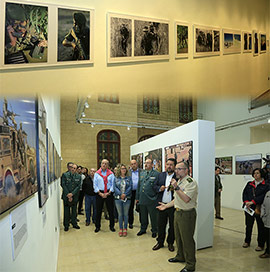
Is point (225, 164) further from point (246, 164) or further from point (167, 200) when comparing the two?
point (167, 200)

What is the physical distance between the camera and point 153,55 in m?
1.23

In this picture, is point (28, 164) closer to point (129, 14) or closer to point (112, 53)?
point (112, 53)

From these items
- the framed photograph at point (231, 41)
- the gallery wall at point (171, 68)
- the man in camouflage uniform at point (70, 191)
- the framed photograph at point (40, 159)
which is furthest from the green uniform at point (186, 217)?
the man in camouflage uniform at point (70, 191)

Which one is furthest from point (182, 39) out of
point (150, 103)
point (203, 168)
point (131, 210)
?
point (131, 210)

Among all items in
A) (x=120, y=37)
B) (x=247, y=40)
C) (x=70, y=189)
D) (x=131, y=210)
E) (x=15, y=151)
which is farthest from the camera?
(x=70, y=189)

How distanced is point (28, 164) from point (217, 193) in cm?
518

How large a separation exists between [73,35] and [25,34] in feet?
0.67

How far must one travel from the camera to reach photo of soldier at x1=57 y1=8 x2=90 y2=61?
96 centimetres

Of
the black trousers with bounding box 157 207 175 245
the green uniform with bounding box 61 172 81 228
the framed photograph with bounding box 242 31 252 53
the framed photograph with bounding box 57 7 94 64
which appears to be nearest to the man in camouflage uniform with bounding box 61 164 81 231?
the green uniform with bounding box 61 172 81 228

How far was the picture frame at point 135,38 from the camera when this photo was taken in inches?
43.3

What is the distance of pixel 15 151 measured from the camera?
71cm

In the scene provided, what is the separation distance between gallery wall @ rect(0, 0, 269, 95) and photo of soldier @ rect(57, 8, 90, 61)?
0.04 metres

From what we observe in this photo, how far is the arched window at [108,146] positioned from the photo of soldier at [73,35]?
2.92 feet

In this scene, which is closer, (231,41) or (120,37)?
(120,37)
